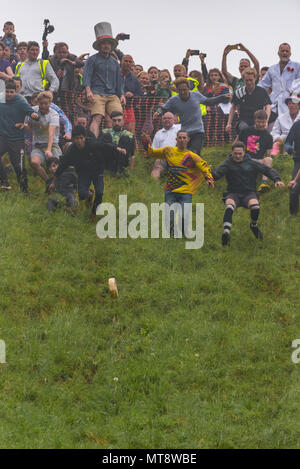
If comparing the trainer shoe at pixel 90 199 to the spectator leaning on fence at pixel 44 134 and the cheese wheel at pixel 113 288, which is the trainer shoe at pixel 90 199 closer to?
the spectator leaning on fence at pixel 44 134

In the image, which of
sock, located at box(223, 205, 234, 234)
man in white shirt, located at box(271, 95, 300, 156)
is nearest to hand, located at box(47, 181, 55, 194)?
sock, located at box(223, 205, 234, 234)

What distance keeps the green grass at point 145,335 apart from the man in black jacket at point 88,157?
34.8 inches

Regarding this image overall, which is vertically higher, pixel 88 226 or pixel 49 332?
pixel 88 226

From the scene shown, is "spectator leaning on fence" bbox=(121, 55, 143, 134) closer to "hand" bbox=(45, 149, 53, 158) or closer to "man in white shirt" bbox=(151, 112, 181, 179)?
"man in white shirt" bbox=(151, 112, 181, 179)

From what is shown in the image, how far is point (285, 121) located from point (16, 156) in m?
6.39

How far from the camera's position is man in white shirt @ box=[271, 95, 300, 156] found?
1543 centimetres

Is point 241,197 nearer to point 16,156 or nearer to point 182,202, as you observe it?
point 182,202

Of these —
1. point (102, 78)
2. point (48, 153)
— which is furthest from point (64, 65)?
point (48, 153)

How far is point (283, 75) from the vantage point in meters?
15.8

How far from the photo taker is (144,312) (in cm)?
1069

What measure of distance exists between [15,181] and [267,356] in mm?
7701
